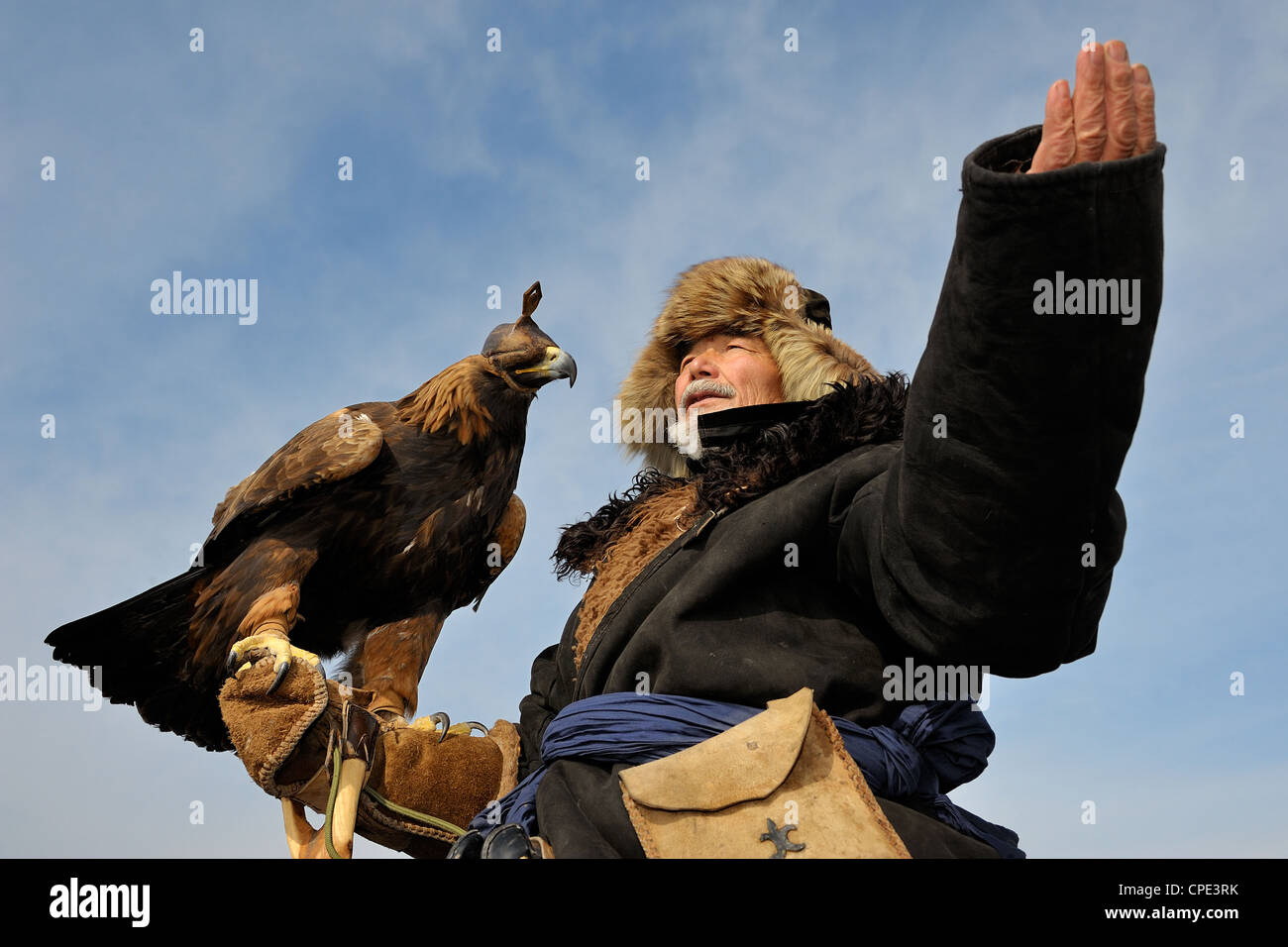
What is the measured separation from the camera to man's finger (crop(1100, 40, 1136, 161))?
159cm

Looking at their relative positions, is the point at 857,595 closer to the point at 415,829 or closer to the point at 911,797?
the point at 911,797

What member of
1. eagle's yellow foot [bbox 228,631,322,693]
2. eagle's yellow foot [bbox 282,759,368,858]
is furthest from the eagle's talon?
eagle's yellow foot [bbox 282,759,368,858]

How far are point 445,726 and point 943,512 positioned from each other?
206 centimetres

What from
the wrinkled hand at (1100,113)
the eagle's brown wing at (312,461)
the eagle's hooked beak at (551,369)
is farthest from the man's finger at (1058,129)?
the eagle's brown wing at (312,461)

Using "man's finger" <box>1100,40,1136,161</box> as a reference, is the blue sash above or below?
below

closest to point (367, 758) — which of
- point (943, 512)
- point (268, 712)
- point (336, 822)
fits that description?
point (336, 822)

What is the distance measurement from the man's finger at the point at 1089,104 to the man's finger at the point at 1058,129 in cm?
1

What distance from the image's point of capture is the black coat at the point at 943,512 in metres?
1.66

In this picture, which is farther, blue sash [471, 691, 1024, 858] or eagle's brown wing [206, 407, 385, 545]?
eagle's brown wing [206, 407, 385, 545]

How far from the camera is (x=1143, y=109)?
1.61 meters

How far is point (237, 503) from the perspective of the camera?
3510 mm

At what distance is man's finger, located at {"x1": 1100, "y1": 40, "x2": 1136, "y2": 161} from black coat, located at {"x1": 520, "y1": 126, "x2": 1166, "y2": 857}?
53 mm

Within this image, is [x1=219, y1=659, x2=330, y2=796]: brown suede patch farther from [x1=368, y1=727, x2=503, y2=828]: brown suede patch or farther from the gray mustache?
the gray mustache
